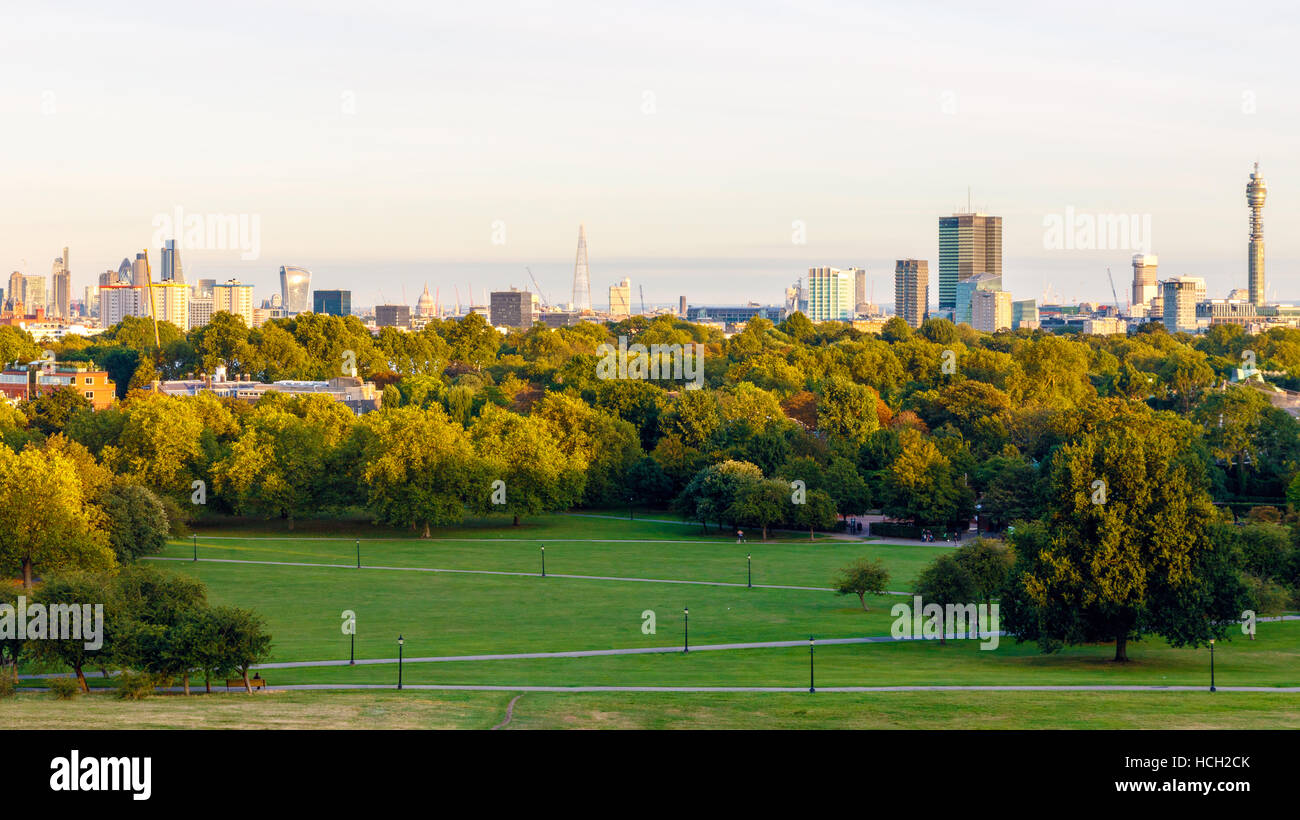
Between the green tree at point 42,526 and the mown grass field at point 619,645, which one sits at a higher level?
the green tree at point 42,526

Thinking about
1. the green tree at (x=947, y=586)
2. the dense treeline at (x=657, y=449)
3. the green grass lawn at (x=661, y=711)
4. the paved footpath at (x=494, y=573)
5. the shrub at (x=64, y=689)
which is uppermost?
the dense treeline at (x=657, y=449)

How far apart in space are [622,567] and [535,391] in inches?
2592

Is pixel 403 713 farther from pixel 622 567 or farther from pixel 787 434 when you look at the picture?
pixel 787 434

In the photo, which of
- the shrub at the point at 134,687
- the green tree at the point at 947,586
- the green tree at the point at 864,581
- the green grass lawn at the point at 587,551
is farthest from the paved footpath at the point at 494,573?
the shrub at the point at 134,687

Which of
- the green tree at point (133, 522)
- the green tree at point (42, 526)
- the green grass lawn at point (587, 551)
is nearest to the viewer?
the green tree at point (42, 526)

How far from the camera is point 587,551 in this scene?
84125 mm

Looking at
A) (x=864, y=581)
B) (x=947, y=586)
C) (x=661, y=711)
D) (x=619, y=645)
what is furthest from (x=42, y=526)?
(x=947, y=586)

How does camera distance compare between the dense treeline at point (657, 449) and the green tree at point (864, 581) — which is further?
the dense treeline at point (657, 449)

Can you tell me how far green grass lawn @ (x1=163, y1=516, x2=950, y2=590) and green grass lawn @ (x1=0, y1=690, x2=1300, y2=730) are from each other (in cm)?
3070

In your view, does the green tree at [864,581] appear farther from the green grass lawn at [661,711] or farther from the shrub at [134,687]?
the shrub at [134,687]

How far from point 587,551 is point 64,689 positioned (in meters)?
44.0

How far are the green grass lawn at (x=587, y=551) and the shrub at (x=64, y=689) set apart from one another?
3490 centimetres

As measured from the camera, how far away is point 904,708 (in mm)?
39094

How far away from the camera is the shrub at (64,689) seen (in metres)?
42.0
